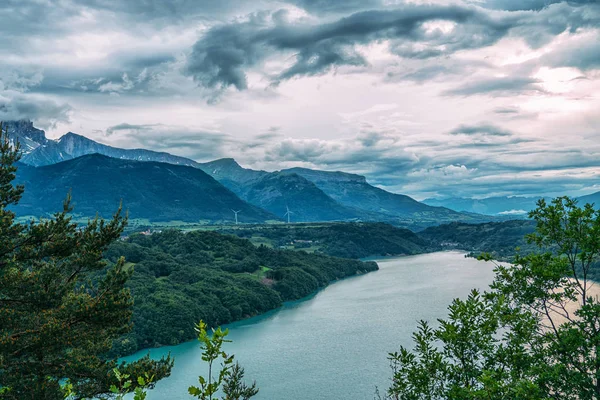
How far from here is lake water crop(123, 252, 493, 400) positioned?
1690 inches

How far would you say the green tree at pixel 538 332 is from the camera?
32.8 ft

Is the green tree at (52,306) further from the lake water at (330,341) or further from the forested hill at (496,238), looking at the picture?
the forested hill at (496,238)

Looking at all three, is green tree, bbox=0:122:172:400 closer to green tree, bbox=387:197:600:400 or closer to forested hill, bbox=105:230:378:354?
green tree, bbox=387:197:600:400

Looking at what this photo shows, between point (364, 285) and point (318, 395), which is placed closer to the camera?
point (318, 395)

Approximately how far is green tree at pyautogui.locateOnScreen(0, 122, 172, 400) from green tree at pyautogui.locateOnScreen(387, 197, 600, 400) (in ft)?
32.4

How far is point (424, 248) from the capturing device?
188250 millimetres

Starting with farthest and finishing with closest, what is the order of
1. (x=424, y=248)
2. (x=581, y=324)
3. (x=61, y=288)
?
(x=424, y=248) → (x=61, y=288) → (x=581, y=324)

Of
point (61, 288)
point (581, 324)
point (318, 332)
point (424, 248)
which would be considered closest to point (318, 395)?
point (318, 332)

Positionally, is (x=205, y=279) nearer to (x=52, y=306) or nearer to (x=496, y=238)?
(x=52, y=306)

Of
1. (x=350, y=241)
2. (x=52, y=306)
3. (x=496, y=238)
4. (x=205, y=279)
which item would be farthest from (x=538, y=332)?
(x=496, y=238)

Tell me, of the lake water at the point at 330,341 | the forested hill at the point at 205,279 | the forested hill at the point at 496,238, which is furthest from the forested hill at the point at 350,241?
the lake water at the point at 330,341

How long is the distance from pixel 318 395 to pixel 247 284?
49632 millimetres

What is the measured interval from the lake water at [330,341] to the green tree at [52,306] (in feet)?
45.2

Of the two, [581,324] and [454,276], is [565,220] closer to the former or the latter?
[581,324]
